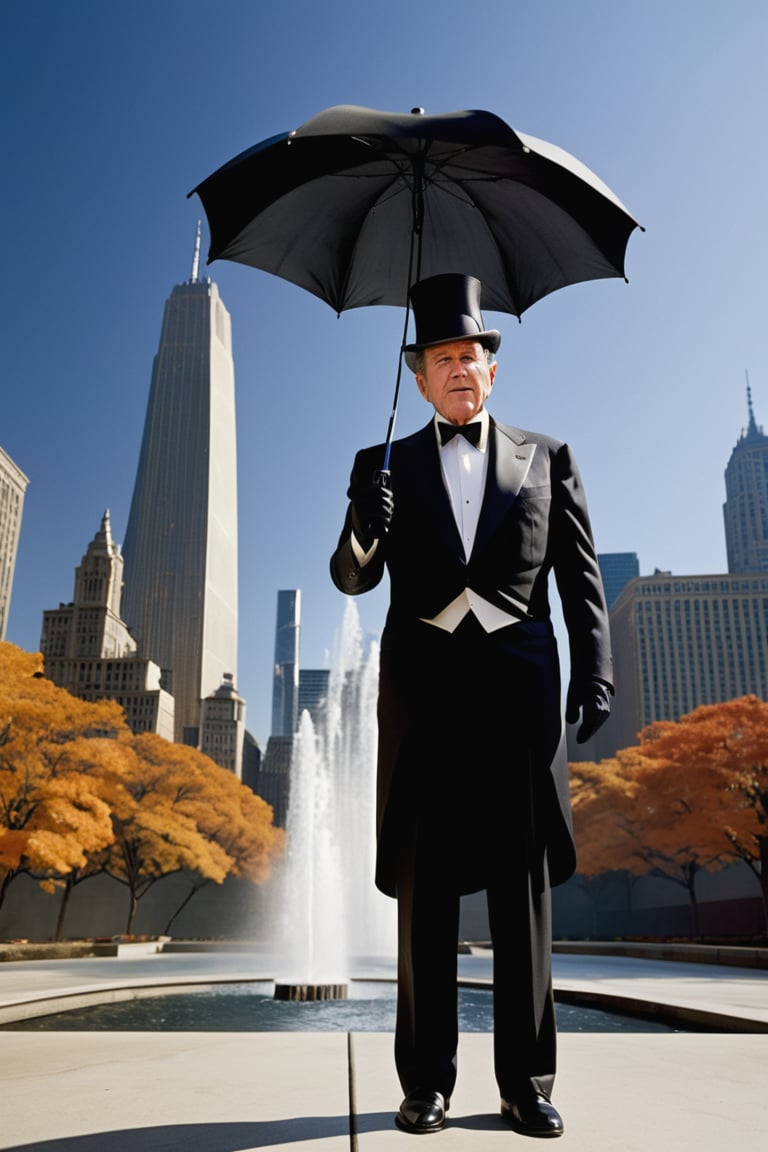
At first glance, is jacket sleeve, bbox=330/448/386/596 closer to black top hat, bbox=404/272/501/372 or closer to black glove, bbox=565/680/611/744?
black top hat, bbox=404/272/501/372

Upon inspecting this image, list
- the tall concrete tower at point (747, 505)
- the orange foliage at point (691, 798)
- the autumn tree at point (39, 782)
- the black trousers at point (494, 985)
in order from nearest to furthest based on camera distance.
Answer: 1. the black trousers at point (494, 985)
2. the autumn tree at point (39, 782)
3. the orange foliage at point (691, 798)
4. the tall concrete tower at point (747, 505)

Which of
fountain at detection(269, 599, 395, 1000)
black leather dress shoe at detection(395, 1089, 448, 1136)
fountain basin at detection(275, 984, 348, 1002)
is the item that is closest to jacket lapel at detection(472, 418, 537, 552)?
black leather dress shoe at detection(395, 1089, 448, 1136)

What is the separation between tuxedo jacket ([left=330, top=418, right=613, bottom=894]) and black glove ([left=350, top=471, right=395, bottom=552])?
0.16ft

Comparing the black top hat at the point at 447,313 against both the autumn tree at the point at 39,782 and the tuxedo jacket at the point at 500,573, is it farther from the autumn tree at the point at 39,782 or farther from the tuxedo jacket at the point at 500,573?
the autumn tree at the point at 39,782

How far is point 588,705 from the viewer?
2.85 metres

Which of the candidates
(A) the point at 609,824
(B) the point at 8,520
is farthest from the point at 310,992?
(B) the point at 8,520

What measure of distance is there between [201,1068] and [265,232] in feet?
10.2

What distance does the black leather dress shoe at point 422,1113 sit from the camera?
93.7 inches

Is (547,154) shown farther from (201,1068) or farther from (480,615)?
(201,1068)

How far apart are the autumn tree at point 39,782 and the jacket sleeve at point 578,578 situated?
59.4 feet

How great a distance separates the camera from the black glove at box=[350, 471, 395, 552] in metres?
2.77

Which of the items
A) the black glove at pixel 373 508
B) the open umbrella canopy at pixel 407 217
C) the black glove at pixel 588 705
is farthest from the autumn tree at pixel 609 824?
the black glove at pixel 373 508

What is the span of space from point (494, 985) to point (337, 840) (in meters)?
37.8

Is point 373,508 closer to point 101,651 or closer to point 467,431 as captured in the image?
point 467,431
